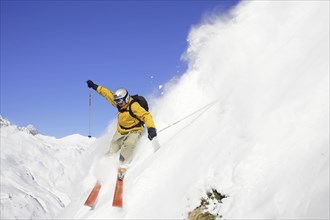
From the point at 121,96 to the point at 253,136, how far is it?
5.30 m

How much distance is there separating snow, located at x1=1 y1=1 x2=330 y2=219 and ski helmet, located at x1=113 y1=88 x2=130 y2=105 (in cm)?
164

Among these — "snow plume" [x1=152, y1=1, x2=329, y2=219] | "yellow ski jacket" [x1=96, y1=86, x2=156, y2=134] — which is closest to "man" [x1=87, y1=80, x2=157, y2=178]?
"yellow ski jacket" [x1=96, y1=86, x2=156, y2=134]

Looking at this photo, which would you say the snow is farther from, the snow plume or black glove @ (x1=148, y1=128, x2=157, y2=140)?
black glove @ (x1=148, y1=128, x2=157, y2=140)

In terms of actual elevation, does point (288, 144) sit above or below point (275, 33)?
below

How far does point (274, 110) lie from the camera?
6.36 metres

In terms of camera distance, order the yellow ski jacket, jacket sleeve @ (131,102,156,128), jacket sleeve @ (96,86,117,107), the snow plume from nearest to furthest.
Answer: the snow plume → jacket sleeve @ (131,102,156,128) → the yellow ski jacket → jacket sleeve @ (96,86,117,107)

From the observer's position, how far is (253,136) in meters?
6.30

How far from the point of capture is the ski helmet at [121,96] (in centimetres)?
1075

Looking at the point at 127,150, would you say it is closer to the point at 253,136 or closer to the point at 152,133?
the point at 152,133

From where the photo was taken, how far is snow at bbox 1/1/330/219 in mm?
5199

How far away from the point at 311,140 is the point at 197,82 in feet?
24.9

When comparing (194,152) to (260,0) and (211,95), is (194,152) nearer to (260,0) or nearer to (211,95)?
(211,95)

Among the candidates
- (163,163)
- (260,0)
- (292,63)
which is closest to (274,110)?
(292,63)

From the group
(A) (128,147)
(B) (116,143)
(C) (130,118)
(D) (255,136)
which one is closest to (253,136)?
(D) (255,136)
